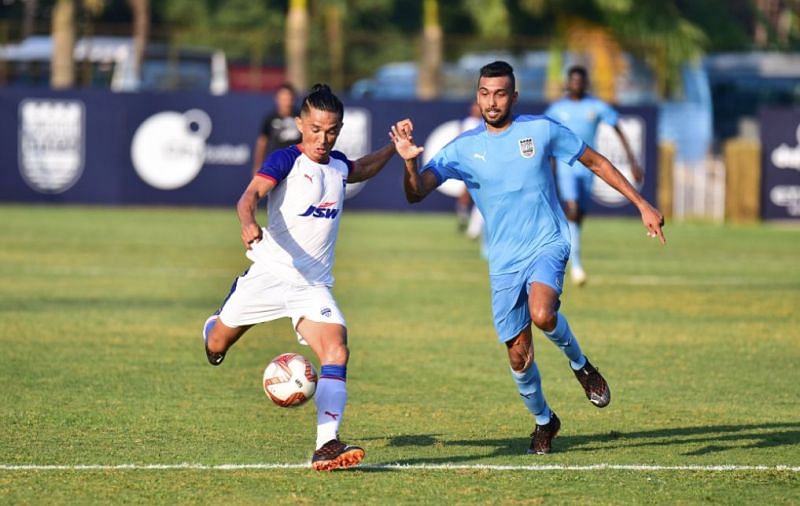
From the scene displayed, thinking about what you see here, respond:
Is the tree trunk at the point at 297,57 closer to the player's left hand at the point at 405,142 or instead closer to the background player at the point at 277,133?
the background player at the point at 277,133

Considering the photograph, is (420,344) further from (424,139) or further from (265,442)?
(424,139)

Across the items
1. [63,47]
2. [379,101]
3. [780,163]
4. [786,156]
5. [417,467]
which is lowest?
[417,467]

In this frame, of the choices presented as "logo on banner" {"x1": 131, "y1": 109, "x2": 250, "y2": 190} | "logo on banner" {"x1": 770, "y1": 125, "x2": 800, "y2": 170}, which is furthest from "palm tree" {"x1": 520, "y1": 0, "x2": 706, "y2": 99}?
"logo on banner" {"x1": 131, "y1": 109, "x2": 250, "y2": 190}

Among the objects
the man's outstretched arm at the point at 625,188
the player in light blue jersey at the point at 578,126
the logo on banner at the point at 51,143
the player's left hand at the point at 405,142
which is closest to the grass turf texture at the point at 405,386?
the player in light blue jersey at the point at 578,126

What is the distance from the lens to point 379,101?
31.6m

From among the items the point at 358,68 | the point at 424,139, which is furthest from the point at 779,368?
the point at 358,68

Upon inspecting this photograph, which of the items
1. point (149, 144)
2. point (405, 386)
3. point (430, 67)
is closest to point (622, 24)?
point (430, 67)

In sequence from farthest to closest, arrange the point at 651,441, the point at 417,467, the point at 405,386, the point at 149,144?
the point at 149,144, the point at 405,386, the point at 651,441, the point at 417,467

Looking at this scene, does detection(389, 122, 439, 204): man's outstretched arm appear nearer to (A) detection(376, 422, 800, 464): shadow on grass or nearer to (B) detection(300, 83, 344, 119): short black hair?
Result: (B) detection(300, 83, 344, 119): short black hair

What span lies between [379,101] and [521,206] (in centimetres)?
2309

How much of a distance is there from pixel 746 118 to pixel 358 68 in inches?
494

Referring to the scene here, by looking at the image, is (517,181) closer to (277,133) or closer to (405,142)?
(405,142)

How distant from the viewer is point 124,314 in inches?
598

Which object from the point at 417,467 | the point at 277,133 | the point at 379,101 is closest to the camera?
the point at 417,467
